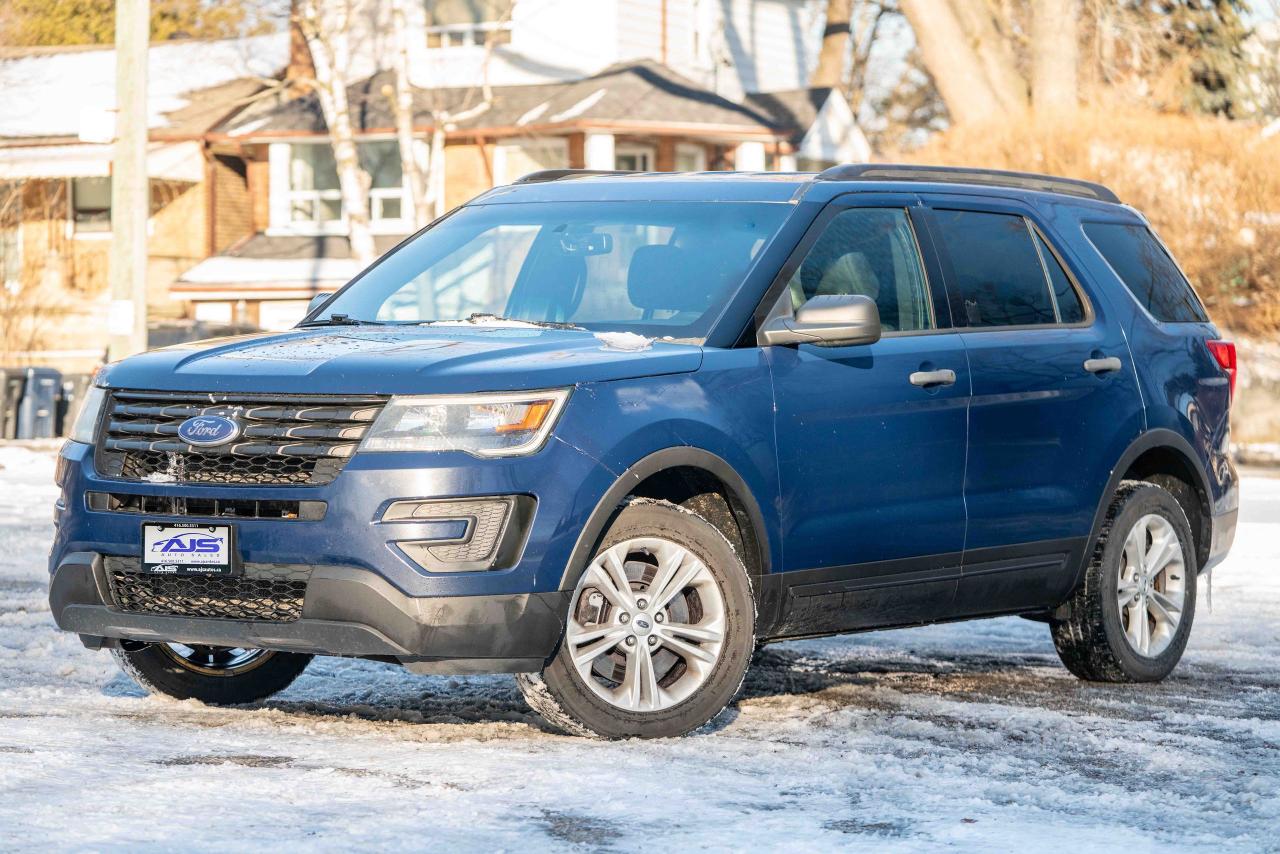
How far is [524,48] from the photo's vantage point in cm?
3875

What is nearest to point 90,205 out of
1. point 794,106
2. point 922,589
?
point 794,106

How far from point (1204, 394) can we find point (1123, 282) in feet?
2.11

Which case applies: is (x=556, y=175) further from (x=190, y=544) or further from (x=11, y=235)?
(x=11, y=235)

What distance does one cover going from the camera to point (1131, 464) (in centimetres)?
881

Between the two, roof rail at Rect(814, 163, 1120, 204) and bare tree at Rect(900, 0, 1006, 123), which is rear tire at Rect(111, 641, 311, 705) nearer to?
roof rail at Rect(814, 163, 1120, 204)

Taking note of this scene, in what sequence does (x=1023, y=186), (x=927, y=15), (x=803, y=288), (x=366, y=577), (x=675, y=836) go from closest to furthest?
(x=675, y=836), (x=366, y=577), (x=803, y=288), (x=1023, y=186), (x=927, y=15)

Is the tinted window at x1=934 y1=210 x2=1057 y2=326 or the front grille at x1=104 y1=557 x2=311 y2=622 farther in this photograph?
the tinted window at x1=934 y1=210 x2=1057 y2=326

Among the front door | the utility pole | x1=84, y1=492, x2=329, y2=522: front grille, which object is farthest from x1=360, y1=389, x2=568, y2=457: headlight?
the utility pole

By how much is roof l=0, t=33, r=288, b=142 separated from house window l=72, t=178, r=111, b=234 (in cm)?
144

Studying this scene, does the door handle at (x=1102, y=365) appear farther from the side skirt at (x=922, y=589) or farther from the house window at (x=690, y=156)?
the house window at (x=690, y=156)

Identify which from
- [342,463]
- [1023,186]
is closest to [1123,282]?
[1023,186]

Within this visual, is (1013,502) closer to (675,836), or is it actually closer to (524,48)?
(675,836)

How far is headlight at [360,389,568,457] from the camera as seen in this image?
20.8ft

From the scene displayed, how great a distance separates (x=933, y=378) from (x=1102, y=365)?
113cm
